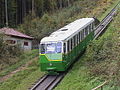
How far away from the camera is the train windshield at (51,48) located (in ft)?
58.5

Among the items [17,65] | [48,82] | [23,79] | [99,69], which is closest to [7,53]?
[17,65]

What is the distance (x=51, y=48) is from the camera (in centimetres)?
1808

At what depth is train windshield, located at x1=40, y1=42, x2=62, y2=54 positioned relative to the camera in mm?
17828

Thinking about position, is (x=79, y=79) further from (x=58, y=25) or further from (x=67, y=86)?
(x=58, y=25)

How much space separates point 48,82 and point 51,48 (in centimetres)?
255

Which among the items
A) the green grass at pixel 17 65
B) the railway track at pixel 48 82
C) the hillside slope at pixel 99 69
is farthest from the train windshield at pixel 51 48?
the green grass at pixel 17 65

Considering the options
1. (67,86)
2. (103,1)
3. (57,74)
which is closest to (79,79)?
(67,86)

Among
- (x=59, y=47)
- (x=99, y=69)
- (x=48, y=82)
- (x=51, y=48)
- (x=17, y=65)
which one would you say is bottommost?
(x=17, y=65)

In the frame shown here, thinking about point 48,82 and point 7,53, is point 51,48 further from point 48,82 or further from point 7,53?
point 7,53

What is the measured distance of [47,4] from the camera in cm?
7088

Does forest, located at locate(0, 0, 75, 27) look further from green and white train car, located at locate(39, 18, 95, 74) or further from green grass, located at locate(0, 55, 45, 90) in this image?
green and white train car, located at locate(39, 18, 95, 74)

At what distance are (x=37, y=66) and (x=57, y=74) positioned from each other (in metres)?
4.47

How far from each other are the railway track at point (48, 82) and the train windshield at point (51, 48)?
71.6 inches

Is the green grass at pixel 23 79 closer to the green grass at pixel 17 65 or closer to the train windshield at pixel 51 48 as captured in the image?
the green grass at pixel 17 65
